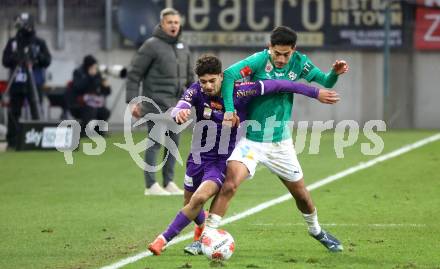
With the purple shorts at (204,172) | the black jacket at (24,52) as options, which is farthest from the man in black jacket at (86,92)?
the purple shorts at (204,172)

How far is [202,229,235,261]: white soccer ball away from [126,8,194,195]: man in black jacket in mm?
5381

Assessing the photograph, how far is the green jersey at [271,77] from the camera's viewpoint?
430 inches

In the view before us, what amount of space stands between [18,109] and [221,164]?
13.2 metres

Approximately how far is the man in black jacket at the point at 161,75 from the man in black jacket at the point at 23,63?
264 inches

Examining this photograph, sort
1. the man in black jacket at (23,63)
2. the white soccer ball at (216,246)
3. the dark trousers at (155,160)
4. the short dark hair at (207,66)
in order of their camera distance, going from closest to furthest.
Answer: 1. the white soccer ball at (216,246)
2. the short dark hair at (207,66)
3. the dark trousers at (155,160)
4. the man in black jacket at (23,63)

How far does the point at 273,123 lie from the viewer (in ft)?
36.1

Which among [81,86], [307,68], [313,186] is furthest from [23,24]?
[307,68]

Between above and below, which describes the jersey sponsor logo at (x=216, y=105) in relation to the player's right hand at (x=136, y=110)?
above

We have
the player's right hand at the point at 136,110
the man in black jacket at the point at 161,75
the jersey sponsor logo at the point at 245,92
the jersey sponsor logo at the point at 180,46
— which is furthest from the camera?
the jersey sponsor logo at the point at 180,46

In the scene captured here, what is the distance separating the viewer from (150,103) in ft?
52.1

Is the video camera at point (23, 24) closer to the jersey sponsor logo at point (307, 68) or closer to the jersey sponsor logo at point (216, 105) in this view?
the jersey sponsor logo at point (307, 68)

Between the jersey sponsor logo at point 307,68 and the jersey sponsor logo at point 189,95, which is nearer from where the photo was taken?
the jersey sponsor logo at point 189,95

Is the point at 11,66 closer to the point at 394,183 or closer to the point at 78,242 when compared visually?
the point at 394,183

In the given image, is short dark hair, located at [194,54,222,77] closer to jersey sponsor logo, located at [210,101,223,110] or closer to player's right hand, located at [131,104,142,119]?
jersey sponsor logo, located at [210,101,223,110]
